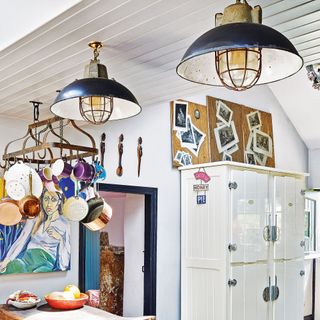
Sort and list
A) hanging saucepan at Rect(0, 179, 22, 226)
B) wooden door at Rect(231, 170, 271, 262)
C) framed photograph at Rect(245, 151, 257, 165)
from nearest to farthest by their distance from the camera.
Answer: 1. hanging saucepan at Rect(0, 179, 22, 226)
2. wooden door at Rect(231, 170, 271, 262)
3. framed photograph at Rect(245, 151, 257, 165)

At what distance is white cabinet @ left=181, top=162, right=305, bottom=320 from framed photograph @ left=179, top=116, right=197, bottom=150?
30cm

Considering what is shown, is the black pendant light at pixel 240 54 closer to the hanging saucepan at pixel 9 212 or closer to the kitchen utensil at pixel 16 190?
the kitchen utensil at pixel 16 190

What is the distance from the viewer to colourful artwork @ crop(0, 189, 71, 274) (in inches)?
142

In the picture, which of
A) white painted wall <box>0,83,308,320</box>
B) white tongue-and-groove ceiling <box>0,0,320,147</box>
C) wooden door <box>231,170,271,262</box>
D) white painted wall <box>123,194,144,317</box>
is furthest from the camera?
white painted wall <box>123,194,144,317</box>

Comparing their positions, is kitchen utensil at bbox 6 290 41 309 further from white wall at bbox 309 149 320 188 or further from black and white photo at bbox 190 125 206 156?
white wall at bbox 309 149 320 188

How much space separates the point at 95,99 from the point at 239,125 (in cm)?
353

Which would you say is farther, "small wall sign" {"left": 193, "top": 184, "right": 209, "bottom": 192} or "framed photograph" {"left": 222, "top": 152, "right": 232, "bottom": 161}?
"framed photograph" {"left": 222, "top": 152, "right": 232, "bottom": 161}

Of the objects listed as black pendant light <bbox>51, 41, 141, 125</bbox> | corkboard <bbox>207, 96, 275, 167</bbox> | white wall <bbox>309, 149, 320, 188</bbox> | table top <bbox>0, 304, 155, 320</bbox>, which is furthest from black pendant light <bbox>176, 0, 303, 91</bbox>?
white wall <bbox>309, 149, 320, 188</bbox>

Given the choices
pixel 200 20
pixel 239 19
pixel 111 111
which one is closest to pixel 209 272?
pixel 111 111

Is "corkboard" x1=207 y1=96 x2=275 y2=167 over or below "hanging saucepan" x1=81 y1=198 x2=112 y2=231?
over

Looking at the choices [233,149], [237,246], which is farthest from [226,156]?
[237,246]

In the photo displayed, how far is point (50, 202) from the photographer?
3.85 m

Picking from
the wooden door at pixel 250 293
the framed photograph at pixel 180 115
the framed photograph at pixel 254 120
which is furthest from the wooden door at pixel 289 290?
the framed photograph at pixel 180 115

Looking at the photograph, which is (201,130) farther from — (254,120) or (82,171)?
(82,171)
